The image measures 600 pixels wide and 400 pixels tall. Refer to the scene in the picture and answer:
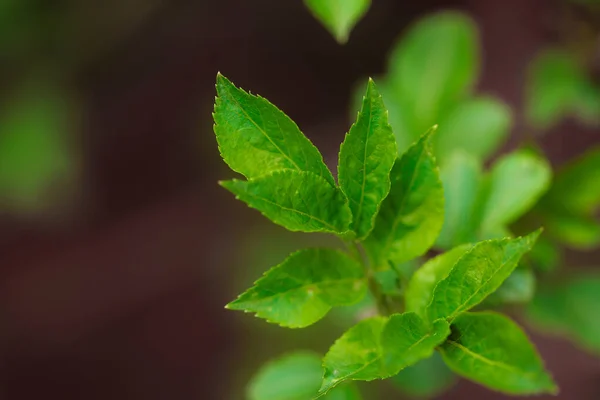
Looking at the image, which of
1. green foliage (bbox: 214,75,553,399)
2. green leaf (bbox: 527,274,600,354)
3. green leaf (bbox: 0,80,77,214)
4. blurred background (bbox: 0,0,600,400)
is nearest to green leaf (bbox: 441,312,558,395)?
green foliage (bbox: 214,75,553,399)

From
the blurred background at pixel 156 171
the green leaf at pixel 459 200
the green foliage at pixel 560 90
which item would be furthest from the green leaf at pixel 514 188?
the blurred background at pixel 156 171

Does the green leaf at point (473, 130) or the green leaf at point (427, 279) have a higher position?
the green leaf at point (473, 130)

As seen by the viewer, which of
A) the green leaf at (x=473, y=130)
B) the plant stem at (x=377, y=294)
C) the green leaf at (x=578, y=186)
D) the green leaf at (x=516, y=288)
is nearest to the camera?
the plant stem at (x=377, y=294)

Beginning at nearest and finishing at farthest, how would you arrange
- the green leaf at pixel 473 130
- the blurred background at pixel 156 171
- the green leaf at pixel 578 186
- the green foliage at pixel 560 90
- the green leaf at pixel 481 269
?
the green leaf at pixel 481 269 < the green leaf at pixel 578 186 < the green leaf at pixel 473 130 < the green foliage at pixel 560 90 < the blurred background at pixel 156 171

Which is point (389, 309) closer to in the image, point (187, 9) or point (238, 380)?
point (238, 380)

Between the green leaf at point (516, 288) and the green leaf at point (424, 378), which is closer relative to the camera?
the green leaf at point (516, 288)

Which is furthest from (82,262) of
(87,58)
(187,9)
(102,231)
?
(187,9)

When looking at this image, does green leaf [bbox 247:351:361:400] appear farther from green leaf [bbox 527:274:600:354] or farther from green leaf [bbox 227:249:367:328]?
green leaf [bbox 527:274:600:354]

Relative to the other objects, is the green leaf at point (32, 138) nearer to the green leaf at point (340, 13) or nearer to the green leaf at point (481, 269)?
the green leaf at point (340, 13)
